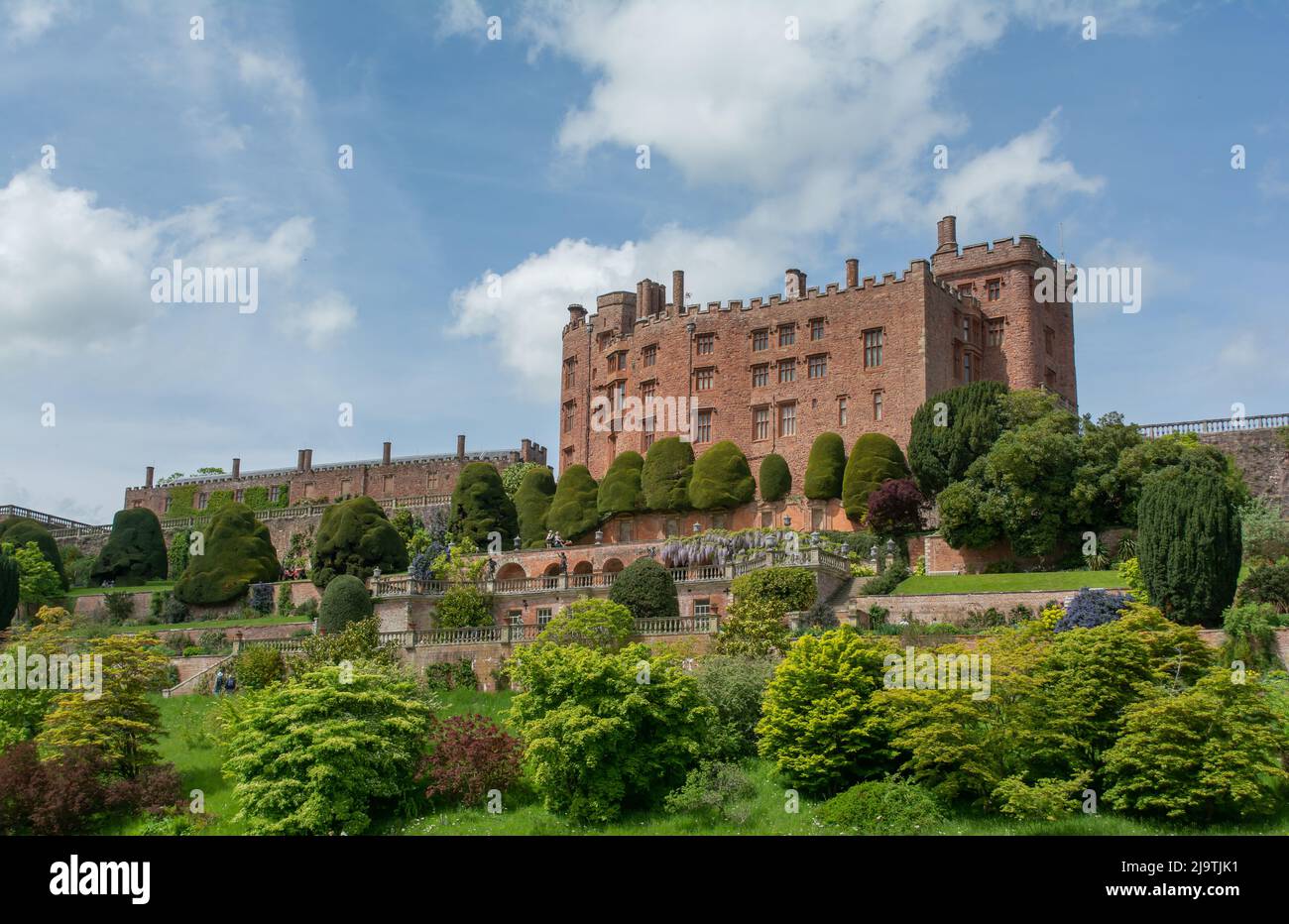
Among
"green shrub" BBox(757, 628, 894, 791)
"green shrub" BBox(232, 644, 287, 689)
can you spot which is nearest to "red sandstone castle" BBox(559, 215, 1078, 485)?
"green shrub" BBox(232, 644, 287, 689)

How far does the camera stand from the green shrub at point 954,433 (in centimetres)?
5228

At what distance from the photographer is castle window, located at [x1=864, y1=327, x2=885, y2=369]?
6159 cm

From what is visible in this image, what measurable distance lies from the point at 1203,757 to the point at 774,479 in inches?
1310

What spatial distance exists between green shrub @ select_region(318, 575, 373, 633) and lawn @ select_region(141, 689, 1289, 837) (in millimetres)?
10350

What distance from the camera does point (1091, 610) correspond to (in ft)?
118

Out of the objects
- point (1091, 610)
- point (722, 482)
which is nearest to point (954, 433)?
point (722, 482)

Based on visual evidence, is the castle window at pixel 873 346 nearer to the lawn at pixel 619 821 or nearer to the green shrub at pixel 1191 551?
the green shrub at pixel 1191 551

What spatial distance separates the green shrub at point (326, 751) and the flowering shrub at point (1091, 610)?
55.1ft

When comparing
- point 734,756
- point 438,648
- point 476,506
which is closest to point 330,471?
point 476,506

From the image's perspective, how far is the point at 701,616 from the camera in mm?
42281

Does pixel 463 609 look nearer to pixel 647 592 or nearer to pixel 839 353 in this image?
pixel 647 592
